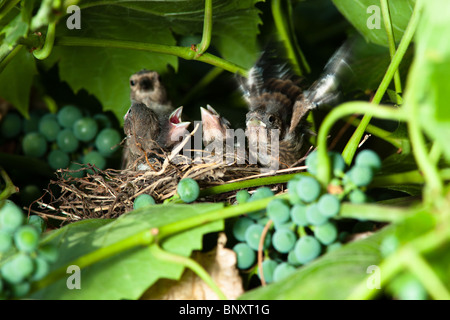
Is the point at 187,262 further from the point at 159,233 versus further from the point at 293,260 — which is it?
the point at 293,260

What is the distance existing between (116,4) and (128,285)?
766 mm

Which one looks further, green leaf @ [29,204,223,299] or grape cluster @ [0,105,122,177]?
grape cluster @ [0,105,122,177]

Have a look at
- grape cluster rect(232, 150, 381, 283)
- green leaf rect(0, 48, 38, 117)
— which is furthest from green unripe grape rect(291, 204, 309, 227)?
green leaf rect(0, 48, 38, 117)

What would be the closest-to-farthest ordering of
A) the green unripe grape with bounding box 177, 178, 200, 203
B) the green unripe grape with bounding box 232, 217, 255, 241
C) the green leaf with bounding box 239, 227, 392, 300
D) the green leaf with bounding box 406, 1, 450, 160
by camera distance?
the green leaf with bounding box 406, 1, 450, 160, the green leaf with bounding box 239, 227, 392, 300, the green unripe grape with bounding box 232, 217, 255, 241, the green unripe grape with bounding box 177, 178, 200, 203

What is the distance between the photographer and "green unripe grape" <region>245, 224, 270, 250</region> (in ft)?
2.26

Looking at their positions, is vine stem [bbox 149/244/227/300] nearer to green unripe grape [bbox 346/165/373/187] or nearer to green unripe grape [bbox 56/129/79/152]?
green unripe grape [bbox 346/165/373/187]

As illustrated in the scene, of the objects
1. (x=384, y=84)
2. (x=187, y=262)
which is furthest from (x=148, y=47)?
(x=187, y=262)

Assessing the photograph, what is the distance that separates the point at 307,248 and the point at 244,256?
4.6 inches

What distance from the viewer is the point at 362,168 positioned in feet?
1.88

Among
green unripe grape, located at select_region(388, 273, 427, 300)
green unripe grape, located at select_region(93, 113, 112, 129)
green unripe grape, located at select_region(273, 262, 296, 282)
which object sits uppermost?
green unripe grape, located at select_region(93, 113, 112, 129)

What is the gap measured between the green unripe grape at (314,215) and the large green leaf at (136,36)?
0.74 meters

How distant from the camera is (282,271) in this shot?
645 mm

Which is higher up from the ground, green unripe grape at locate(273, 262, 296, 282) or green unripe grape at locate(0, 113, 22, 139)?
green unripe grape at locate(0, 113, 22, 139)
